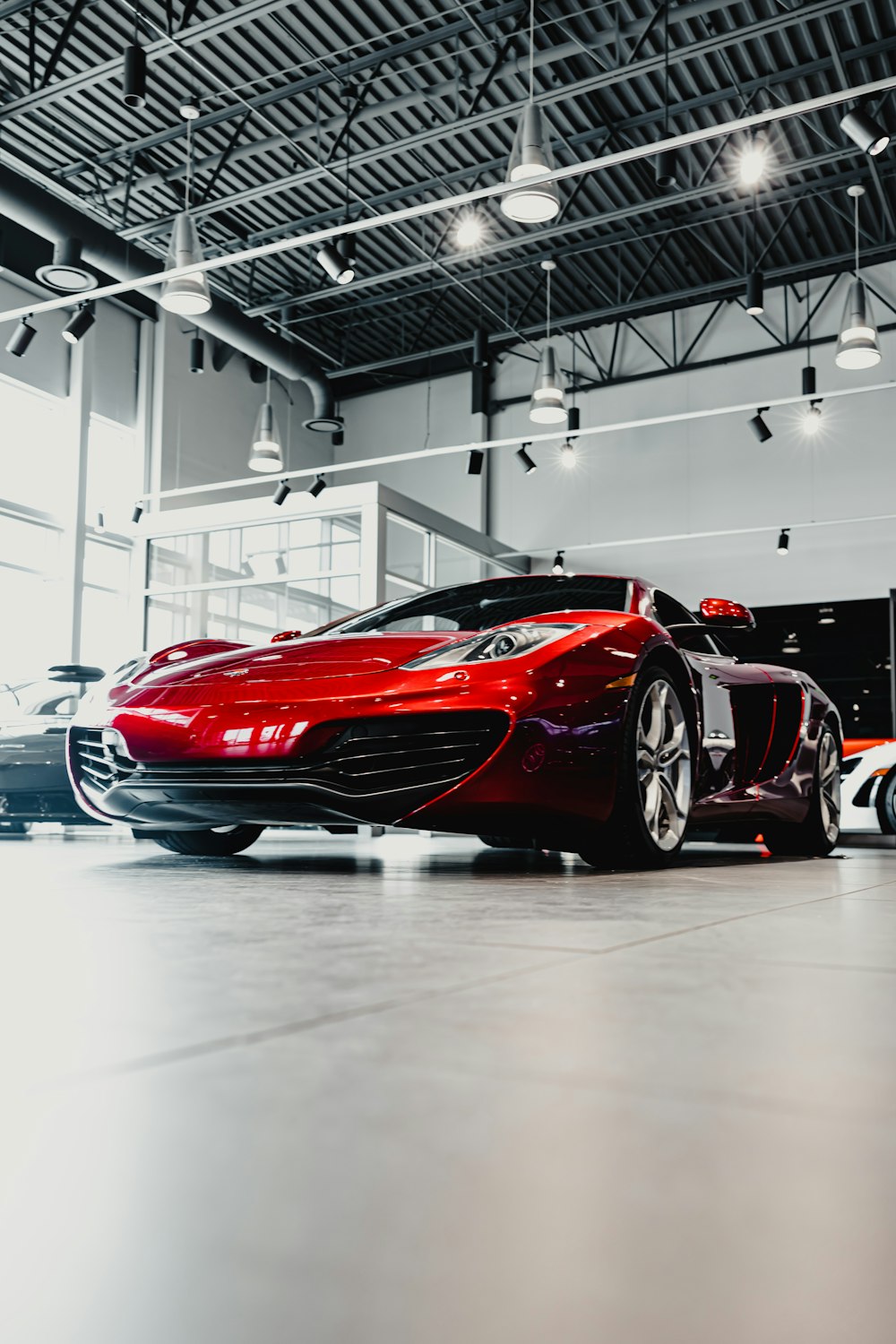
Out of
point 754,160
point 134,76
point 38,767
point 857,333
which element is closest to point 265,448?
point 134,76

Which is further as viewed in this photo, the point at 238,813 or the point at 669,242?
the point at 669,242

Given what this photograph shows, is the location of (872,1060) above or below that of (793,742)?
below

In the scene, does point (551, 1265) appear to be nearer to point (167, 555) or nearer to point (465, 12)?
point (465, 12)

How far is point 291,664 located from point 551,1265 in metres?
3.07

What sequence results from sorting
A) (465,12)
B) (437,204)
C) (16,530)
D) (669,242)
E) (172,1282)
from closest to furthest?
1. (172,1282)
2. (437,204)
3. (465,12)
4. (16,530)
5. (669,242)

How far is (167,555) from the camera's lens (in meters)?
14.9

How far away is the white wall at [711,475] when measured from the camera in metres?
16.1

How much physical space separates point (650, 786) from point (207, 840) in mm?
1771

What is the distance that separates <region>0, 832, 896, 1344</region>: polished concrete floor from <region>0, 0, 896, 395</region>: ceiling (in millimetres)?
10945

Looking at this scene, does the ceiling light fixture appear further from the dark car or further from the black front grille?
the black front grille

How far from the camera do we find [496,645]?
136 inches

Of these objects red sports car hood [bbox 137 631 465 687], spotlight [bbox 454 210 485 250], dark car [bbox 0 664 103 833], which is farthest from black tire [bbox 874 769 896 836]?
spotlight [bbox 454 210 485 250]

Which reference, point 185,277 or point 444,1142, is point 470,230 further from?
point 444,1142

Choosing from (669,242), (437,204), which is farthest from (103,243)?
(669,242)
